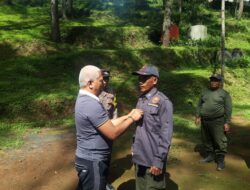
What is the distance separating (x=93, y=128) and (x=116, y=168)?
4074 mm

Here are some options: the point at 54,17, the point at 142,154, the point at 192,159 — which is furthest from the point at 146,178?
the point at 54,17

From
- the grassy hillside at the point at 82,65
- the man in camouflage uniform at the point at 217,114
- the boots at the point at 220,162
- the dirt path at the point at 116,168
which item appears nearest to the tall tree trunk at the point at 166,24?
the grassy hillside at the point at 82,65

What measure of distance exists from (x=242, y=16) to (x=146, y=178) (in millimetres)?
38757

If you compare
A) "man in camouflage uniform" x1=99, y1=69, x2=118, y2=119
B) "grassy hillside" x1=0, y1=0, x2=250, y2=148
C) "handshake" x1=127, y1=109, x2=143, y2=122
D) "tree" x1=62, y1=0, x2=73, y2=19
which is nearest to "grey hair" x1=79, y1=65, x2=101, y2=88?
"handshake" x1=127, y1=109, x2=143, y2=122

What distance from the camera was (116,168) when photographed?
8695 mm

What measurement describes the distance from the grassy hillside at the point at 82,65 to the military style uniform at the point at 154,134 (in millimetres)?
5761

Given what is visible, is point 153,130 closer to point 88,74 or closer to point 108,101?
point 88,74

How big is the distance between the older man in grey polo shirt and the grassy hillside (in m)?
5.79

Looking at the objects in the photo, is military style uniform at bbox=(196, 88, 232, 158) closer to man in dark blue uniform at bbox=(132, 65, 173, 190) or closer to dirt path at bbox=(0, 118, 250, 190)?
dirt path at bbox=(0, 118, 250, 190)

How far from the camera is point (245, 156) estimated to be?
10.1 metres

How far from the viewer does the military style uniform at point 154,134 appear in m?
5.19

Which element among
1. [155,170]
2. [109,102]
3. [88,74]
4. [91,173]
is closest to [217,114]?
[109,102]

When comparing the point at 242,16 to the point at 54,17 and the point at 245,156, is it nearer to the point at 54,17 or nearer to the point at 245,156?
the point at 54,17

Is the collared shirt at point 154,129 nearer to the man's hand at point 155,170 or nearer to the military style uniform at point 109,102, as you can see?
the man's hand at point 155,170
